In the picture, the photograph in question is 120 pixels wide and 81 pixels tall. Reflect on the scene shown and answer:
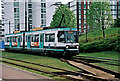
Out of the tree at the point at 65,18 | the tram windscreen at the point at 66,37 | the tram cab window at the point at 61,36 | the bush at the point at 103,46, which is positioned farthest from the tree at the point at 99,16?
the tram cab window at the point at 61,36

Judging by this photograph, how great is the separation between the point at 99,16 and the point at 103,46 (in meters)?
9.69

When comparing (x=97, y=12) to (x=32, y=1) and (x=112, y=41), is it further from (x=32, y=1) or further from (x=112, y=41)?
(x=32, y=1)

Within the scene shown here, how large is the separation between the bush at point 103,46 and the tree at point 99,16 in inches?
291

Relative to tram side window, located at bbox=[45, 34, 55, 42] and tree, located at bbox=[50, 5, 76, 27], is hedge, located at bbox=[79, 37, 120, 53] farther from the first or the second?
tree, located at bbox=[50, 5, 76, 27]

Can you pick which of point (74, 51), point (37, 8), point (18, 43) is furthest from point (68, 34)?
point (37, 8)

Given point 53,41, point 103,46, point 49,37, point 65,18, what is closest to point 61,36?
point 53,41

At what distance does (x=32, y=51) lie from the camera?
109 ft

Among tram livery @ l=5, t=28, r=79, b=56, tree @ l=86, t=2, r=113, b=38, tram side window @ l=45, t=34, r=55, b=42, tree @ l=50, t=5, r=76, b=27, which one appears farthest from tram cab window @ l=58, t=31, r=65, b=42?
tree @ l=50, t=5, r=76, b=27

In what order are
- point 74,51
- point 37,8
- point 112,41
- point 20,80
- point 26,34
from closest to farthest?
point 20,80, point 74,51, point 112,41, point 26,34, point 37,8

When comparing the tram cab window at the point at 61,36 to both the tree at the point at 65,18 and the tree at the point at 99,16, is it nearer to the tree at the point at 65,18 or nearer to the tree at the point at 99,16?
the tree at the point at 99,16

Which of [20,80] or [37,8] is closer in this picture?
[20,80]

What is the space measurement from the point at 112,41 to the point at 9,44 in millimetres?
17552

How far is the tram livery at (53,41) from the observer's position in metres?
26.5

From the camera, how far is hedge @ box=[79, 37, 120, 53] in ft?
102
